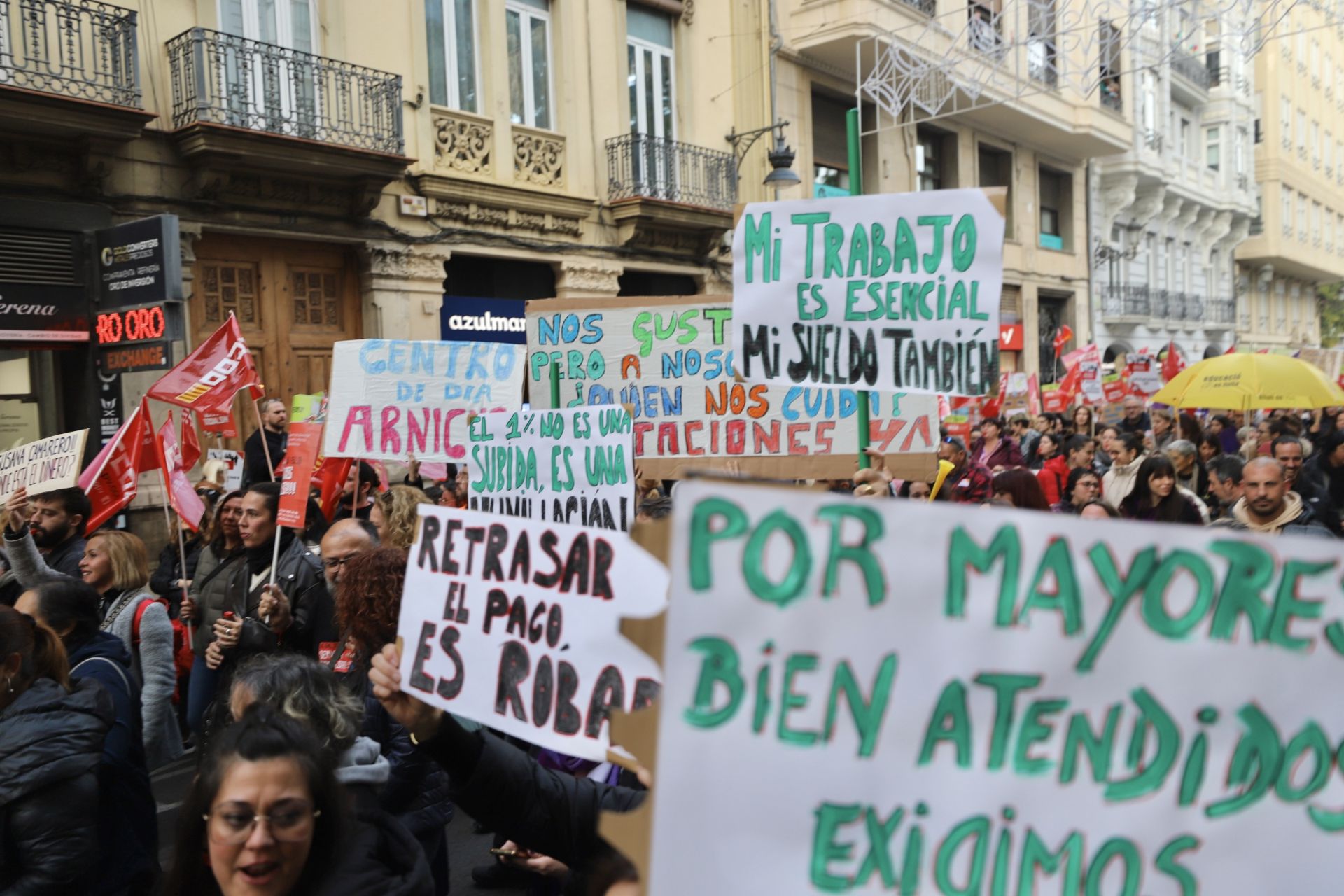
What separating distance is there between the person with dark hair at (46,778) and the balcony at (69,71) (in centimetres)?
846

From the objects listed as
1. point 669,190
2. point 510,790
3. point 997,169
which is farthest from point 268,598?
point 997,169

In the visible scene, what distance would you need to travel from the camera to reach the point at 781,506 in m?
1.51

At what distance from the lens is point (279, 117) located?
446 inches

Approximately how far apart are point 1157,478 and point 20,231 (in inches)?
389

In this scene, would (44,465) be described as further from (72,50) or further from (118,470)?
(72,50)

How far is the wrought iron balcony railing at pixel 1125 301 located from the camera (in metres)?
27.6

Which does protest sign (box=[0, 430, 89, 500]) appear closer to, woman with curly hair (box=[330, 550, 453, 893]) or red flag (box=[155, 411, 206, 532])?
red flag (box=[155, 411, 206, 532])

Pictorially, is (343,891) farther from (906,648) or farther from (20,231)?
(20,231)

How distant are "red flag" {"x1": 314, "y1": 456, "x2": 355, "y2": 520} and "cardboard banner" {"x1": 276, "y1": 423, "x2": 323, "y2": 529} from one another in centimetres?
108

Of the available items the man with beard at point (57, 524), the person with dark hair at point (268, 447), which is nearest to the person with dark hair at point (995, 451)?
the person with dark hair at point (268, 447)

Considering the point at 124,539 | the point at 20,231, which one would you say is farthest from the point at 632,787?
the point at 20,231

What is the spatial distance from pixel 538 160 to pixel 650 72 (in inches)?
111

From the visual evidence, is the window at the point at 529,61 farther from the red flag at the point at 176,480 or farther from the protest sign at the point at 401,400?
the protest sign at the point at 401,400

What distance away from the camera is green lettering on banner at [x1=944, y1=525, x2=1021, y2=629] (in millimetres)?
1481
